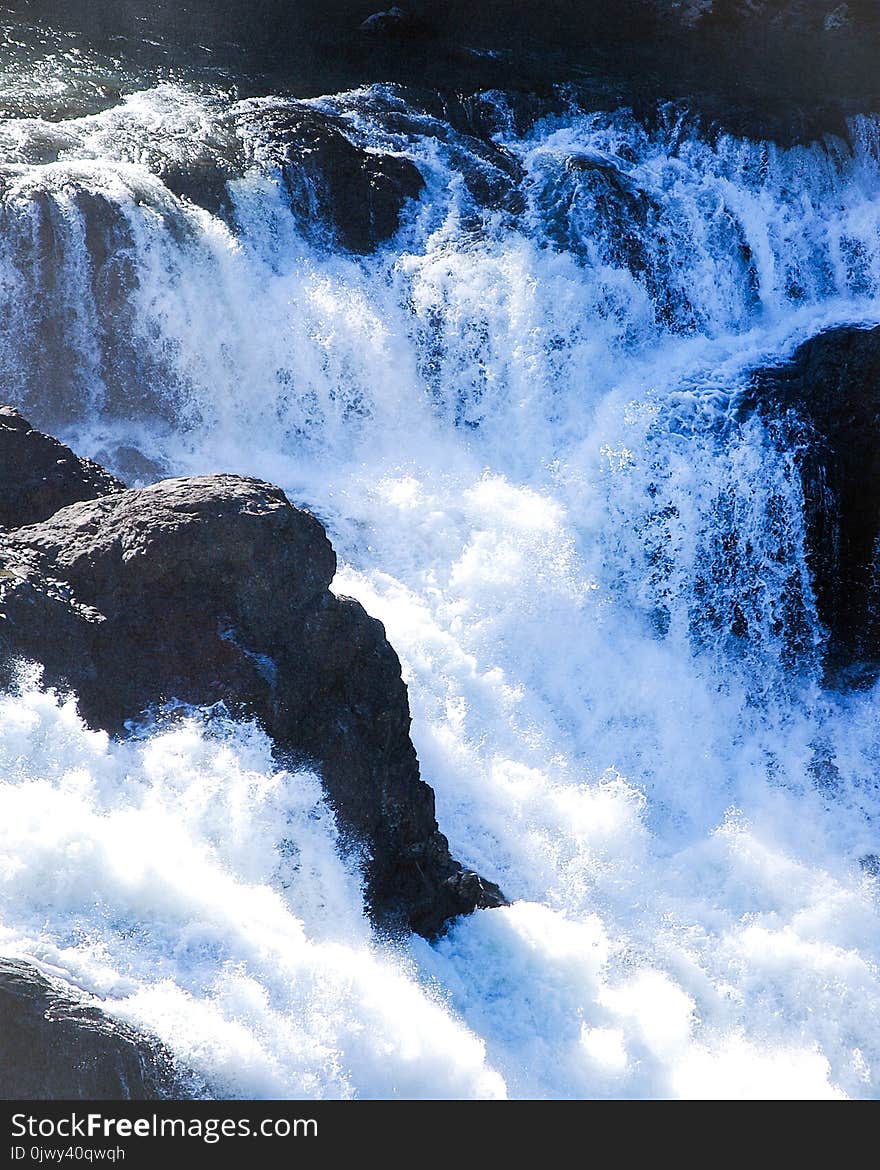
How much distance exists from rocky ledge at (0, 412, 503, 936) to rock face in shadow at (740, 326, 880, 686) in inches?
230

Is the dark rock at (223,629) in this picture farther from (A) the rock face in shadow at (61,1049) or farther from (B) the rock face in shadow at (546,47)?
(B) the rock face in shadow at (546,47)

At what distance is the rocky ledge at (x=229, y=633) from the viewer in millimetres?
8062

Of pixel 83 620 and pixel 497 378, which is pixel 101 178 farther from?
pixel 83 620

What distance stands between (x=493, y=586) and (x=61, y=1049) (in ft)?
22.9

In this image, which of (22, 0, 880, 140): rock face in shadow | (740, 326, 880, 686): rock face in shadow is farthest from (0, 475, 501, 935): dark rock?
(22, 0, 880, 140): rock face in shadow

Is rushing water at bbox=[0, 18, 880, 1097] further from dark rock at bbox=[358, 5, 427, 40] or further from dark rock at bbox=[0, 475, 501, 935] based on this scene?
dark rock at bbox=[358, 5, 427, 40]

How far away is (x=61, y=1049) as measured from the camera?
5988mm

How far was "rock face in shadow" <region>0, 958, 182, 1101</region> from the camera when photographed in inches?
234

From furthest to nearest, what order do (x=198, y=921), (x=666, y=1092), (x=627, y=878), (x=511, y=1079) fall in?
(x=627, y=878), (x=666, y=1092), (x=511, y=1079), (x=198, y=921)

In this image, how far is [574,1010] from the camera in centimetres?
879

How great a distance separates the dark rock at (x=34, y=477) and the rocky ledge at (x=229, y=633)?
0.20 metres

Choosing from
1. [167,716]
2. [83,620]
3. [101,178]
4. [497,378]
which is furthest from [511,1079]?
[101,178]

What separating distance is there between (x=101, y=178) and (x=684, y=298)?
272 inches

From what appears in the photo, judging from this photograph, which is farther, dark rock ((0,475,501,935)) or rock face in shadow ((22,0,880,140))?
rock face in shadow ((22,0,880,140))
